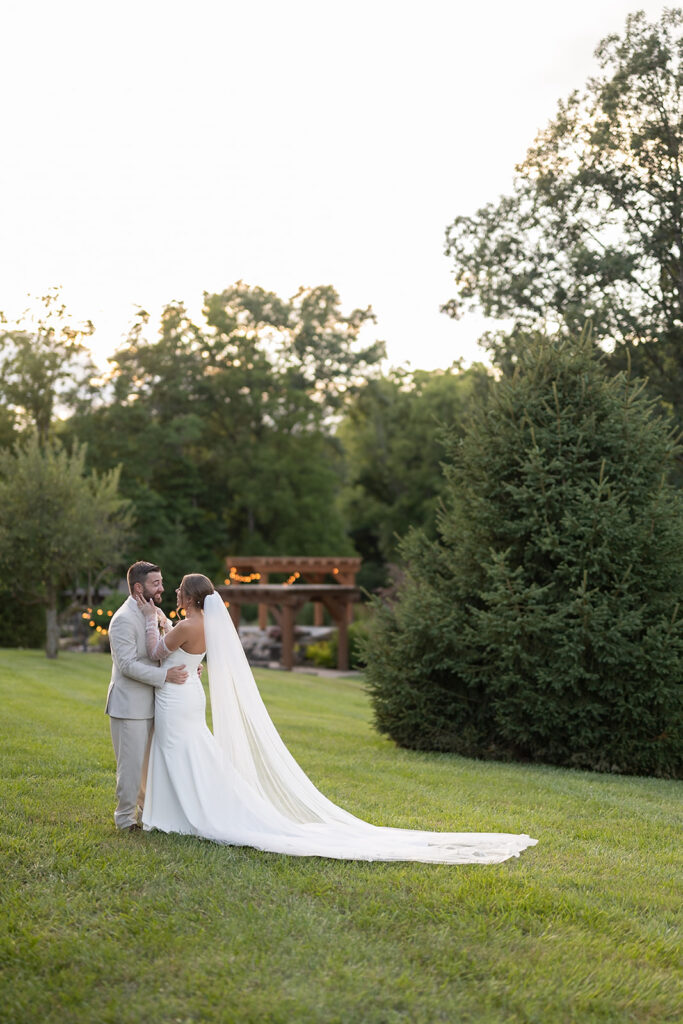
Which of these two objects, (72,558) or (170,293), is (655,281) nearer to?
(72,558)

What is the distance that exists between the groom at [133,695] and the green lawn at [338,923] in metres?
0.35

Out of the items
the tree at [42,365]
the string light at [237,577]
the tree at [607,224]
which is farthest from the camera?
the tree at [42,365]

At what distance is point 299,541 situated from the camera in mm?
46094

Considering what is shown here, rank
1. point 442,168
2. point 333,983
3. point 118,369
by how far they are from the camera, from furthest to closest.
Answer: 1. point 118,369
2. point 442,168
3. point 333,983

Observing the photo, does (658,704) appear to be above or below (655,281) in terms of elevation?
below

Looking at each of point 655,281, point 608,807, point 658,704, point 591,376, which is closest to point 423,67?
point 591,376

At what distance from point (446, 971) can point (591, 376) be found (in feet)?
31.0

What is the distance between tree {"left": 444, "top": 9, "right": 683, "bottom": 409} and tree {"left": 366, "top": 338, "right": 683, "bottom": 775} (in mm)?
12170

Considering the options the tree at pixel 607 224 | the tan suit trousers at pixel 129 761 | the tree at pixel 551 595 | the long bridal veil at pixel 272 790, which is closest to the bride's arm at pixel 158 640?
the long bridal veil at pixel 272 790

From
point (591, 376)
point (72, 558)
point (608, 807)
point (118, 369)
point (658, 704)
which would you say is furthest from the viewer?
point (118, 369)

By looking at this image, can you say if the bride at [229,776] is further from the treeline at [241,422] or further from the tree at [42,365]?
the tree at [42,365]

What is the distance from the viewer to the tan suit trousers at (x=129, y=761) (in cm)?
730

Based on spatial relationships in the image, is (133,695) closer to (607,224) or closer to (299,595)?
(607,224)

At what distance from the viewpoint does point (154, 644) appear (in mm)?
7516
